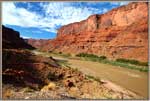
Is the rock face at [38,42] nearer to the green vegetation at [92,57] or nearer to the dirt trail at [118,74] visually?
the dirt trail at [118,74]

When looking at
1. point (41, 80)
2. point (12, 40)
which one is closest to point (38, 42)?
point (12, 40)

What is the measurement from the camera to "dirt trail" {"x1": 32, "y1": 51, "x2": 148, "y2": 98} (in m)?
4.41

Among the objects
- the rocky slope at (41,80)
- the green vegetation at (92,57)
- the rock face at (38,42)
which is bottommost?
the rocky slope at (41,80)

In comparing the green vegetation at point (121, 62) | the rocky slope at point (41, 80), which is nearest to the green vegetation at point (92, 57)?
the green vegetation at point (121, 62)

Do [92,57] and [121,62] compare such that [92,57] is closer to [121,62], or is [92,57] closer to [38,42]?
[121,62]

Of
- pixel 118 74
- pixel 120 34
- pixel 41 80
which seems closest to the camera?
pixel 41 80

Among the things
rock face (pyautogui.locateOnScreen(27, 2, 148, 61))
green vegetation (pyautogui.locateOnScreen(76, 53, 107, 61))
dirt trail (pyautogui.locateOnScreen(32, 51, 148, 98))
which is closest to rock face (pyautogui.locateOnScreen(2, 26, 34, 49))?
rock face (pyautogui.locateOnScreen(27, 2, 148, 61))

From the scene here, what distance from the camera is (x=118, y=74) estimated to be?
4.66 meters

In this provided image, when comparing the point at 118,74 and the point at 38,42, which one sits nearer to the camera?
the point at 118,74

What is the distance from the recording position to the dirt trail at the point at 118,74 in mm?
4406

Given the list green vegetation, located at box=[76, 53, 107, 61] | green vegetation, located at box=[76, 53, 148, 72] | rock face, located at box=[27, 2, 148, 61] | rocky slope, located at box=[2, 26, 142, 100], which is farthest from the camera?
green vegetation, located at box=[76, 53, 107, 61]

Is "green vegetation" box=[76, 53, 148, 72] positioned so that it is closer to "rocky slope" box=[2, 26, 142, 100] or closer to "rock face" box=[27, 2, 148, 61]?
"rock face" box=[27, 2, 148, 61]

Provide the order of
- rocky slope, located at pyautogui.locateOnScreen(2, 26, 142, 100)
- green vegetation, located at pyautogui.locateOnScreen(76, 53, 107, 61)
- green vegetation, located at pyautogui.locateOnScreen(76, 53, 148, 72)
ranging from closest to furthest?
1. rocky slope, located at pyautogui.locateOnScreen(2, 26, 142, 100)
2. green vegetation, located at pyautogui.locateOnScreen(76, 53, 148, 72)
3. green vegetation, located at pyautogui.locateOnScreen(76, 53, 107, 61)

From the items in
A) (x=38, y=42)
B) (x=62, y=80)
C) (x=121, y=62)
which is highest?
(x=38, y=42)
